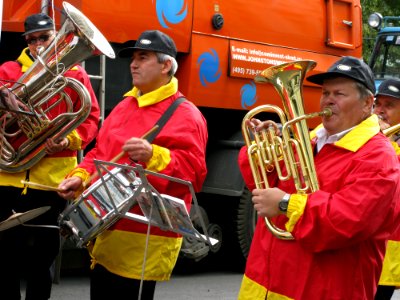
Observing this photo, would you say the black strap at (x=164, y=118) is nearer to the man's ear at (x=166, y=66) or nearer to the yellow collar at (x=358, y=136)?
the man's ear at (x=166, y=66)

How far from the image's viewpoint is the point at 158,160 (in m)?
4.57

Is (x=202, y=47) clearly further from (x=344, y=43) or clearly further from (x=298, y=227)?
(x=298, y=227)

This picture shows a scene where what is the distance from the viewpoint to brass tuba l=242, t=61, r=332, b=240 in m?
3.92

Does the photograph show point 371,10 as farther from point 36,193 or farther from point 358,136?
point 358,136

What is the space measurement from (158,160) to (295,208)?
99 centimetres

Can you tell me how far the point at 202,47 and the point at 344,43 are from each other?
6.32 ft

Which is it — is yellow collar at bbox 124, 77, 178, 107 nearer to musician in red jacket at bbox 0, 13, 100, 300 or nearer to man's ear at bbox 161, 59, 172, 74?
man's ear at bbox 161, 59, 172, 74

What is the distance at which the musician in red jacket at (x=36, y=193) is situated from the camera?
5762 millimetres

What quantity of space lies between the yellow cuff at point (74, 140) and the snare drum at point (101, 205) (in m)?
1.08

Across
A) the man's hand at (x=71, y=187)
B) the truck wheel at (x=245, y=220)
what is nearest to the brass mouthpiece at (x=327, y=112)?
the man's hand at (x=71, y=187)

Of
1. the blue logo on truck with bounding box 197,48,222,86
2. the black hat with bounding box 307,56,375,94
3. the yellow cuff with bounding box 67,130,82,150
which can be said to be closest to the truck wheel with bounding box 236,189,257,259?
the blue logo on truck with bounding box 197,48,222,86

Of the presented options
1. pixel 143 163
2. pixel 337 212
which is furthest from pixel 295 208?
pixel 143 163

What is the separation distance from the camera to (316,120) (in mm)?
8695

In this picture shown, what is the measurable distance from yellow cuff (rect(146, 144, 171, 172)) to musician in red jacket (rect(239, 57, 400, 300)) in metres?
0.61
